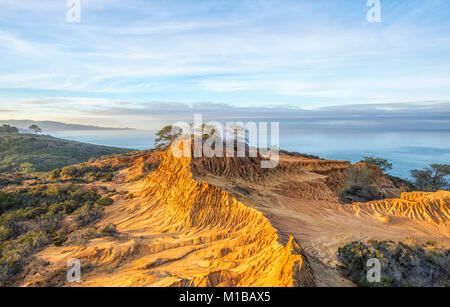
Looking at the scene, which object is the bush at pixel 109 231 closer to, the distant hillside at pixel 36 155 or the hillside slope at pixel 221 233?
the hillside slope at pixel 221 233

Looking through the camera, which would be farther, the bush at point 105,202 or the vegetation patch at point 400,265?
the bush at point 105,202

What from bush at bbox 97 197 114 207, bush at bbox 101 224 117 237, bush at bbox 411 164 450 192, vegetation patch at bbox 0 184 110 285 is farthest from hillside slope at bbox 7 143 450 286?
bush at bbox 411 164 450 192

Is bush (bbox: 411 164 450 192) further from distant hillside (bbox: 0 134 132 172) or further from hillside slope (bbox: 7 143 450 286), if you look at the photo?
distant hillside (bbox: 0 134 132 172)

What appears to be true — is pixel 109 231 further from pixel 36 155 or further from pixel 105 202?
pixel 36 155

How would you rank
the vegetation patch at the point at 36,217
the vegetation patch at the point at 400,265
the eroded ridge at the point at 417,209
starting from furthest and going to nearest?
the eroded ridge at the point at 417,209 → the vegetation patch at the point at 36,217 → the vegetation patch at the point at 400,265

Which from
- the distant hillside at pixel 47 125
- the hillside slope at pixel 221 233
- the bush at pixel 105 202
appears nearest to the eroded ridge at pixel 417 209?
the hillside slope at pixel 221 233

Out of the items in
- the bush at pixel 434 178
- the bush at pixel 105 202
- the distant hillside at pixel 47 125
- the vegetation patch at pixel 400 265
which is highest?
the distant hillside at pixel 47 125

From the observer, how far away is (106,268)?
8.40m

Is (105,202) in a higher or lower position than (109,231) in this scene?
higher

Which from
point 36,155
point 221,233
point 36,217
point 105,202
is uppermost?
point 36,155

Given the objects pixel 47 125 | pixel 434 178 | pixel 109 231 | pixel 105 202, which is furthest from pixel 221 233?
pixel 47 125
